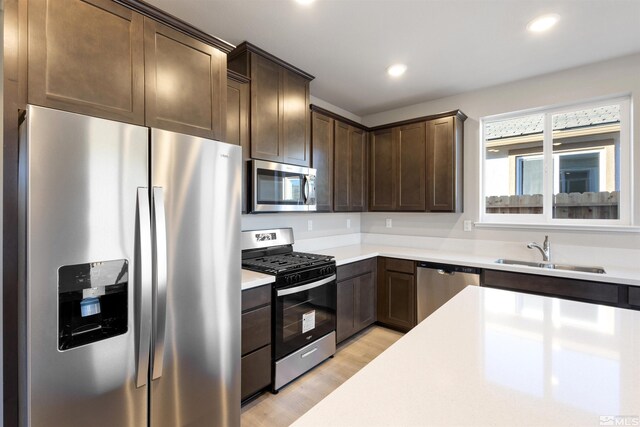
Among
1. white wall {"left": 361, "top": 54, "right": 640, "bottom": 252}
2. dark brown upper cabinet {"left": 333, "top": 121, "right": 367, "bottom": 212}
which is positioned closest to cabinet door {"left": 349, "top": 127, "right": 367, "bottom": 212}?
dark brown upper cabinet {"left": 333, "top": 121, "right": 367, "bottom": 212}

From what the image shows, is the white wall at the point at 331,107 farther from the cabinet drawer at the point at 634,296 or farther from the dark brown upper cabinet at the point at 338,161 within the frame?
the cabinet drawer at the point at 634,296

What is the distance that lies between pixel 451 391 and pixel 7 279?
5.15 feet

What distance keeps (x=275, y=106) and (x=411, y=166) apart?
1712mm

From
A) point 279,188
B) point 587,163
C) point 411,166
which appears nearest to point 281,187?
point 279,188

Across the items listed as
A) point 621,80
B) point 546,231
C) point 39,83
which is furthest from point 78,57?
point 621,80

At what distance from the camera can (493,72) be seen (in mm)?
2750

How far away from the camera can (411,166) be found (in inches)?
131

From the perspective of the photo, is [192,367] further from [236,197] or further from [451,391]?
[451,391]

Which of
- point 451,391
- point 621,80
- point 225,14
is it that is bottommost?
point 451,391

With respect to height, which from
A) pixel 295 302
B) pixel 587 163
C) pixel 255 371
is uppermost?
pixel 587 163

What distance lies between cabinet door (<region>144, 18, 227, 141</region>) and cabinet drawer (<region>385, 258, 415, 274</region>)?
218 cm

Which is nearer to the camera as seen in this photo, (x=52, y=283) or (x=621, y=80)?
(x=52, y=283)

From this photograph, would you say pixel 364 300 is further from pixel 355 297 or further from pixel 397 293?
pixel 397 293

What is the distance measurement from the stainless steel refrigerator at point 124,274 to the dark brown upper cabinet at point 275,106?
75cm
